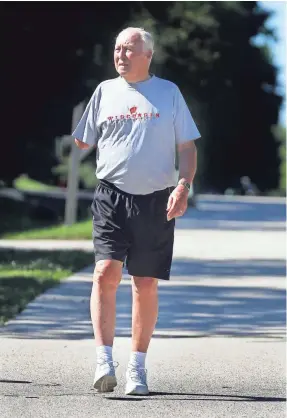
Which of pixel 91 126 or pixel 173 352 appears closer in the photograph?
pixel 91 126

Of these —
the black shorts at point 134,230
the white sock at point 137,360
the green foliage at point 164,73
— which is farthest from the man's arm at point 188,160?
the green foliage at point 164,73

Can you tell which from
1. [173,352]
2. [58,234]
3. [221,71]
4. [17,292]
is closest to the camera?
[173,352]

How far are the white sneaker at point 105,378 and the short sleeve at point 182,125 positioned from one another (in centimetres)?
121

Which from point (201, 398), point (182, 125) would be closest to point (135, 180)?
point (182, 125)

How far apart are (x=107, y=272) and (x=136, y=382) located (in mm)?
582

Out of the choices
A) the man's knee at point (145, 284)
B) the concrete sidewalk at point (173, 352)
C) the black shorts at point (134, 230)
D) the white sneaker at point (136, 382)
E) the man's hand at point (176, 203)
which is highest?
the man's hand at point (176, 203)

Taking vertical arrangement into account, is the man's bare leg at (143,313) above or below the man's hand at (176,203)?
below

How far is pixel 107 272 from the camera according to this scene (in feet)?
23.4

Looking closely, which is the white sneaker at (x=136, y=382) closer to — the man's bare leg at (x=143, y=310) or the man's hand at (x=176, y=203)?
the man's bare leg at (x=143, y=310)

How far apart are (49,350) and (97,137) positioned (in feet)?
7.34

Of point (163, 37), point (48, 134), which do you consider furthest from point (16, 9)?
Answer: point (163, 37)

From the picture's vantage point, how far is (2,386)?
7336mm

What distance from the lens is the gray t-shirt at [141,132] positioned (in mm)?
7074

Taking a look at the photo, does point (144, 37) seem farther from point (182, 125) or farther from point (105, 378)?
point (105, 378)
